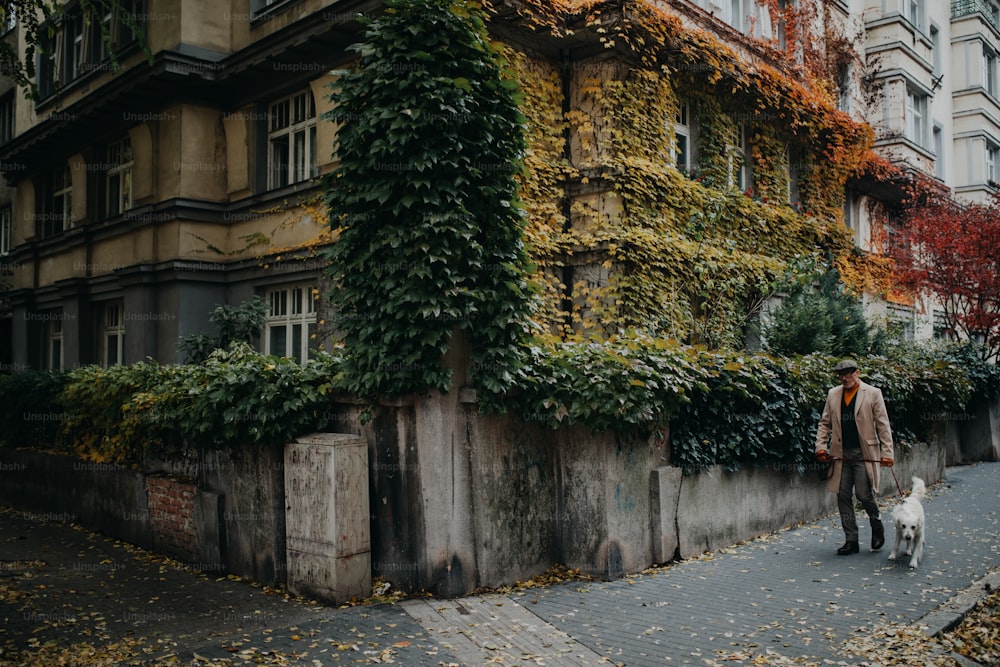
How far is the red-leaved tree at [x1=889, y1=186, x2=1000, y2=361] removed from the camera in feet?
64.8

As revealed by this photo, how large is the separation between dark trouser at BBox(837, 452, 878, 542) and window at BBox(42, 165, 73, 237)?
1937cm

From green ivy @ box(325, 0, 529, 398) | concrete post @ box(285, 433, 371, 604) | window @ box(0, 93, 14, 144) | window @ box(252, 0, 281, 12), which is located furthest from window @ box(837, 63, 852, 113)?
window @ box(0, 93, 14, 144)

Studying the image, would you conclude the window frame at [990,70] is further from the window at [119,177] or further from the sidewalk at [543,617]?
the window at [119,177]

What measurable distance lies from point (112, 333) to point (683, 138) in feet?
43.4

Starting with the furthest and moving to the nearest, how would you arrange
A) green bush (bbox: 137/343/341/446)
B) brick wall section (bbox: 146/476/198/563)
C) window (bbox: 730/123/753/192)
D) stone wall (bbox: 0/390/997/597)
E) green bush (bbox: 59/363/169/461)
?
1. window (bbox: 730/123/753/192)
2. green bush (bbox: 59/363/169/461)
3. brick wall section (bbox: 146/476/198/563)
4. green bush (bbox: 137/343/341/446)
5. stone wall (bbox: 0/390/997/597)

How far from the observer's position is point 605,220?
45.2 feet

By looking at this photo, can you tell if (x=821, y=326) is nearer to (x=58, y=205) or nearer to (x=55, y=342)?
(x=55, y=342)

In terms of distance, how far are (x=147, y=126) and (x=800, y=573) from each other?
1494cm

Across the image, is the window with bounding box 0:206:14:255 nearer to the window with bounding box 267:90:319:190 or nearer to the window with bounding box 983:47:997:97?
the window with bounding box 267:90:319:190

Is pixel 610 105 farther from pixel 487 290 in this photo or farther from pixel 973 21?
pixel 973 21

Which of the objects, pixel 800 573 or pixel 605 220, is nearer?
pixel 800 573

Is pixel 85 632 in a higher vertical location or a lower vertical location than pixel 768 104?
lower

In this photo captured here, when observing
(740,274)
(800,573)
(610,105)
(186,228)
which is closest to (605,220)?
(610,105)

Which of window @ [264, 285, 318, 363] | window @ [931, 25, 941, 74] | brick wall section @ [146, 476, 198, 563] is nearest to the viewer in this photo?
brick wall section @ [146, 476, 198, 563]
